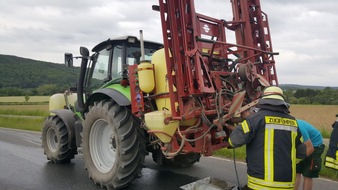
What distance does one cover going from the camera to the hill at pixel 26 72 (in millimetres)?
50963

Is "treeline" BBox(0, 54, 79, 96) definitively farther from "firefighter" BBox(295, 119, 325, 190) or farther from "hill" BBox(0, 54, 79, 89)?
"firefighter" BBox(295, 119, 325, 190)

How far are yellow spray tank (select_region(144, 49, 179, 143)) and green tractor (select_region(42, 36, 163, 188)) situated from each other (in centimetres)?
52

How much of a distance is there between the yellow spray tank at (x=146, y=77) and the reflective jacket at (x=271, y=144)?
5.46 ft

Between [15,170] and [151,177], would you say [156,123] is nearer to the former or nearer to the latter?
[151,177]

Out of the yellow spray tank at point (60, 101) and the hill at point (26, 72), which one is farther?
the hill at point (26, 72)

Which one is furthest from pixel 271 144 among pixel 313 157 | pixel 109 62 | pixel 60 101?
pixel 60 101

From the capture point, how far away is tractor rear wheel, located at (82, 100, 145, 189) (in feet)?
14.3

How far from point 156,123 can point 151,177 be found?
72.8 inches

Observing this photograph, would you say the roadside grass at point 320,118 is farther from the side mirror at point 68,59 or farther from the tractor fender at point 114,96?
the side mirror at point 68,59

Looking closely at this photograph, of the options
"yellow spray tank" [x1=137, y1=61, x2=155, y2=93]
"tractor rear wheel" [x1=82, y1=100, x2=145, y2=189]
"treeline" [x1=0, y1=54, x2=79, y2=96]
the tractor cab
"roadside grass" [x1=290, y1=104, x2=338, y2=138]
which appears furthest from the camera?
"treeline" [x1=0, y1=54, x2=79, y2=96]

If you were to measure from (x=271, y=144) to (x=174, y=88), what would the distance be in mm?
1531

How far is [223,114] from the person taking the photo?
376 centimetres

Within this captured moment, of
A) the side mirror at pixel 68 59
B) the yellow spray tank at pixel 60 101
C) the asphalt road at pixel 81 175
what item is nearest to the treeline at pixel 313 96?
the asphalt road at pixel 81 175

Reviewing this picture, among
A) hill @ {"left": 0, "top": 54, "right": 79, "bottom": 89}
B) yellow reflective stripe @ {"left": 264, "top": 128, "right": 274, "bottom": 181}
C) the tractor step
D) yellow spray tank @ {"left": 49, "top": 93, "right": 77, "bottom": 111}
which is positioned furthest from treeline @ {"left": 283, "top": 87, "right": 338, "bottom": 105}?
hill @ {"left": 0, "top": 54, "right": 79, "bottom": 89}
